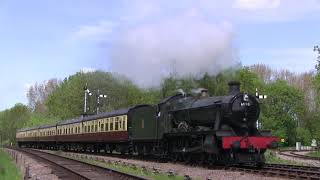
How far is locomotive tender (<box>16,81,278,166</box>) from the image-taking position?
19.6 meters

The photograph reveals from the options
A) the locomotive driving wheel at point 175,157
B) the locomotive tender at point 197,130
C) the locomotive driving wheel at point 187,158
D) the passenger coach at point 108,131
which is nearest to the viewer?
the locomotive tender at point 197,130

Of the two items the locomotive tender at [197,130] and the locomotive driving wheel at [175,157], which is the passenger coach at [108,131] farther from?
the locomotive driving wheel at [175,157]

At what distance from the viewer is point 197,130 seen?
20.7 meters

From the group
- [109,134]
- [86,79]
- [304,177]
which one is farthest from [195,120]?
[86,79]

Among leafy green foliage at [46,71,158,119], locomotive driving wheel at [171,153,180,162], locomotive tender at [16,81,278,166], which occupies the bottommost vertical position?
locomotive driving wheel at [171,153,180,162]

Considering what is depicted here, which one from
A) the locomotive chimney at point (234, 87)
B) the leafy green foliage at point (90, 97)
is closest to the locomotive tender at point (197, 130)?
the locomotive chimney at point (234, 87)

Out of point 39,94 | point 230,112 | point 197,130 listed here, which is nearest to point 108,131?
point 197,130

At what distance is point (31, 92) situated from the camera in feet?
385

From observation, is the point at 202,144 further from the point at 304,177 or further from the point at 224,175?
the point at 304,177

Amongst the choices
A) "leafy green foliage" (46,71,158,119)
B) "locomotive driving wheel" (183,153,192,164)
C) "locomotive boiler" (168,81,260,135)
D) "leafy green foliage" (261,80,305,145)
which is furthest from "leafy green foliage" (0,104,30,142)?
"locomotive boiler" (168,81,260,135)

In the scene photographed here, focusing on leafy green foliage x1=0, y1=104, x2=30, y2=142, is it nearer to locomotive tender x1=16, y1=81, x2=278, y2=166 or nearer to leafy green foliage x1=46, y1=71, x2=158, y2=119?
leafy green foliage x1=46, y1=71, x2=158, y2=119

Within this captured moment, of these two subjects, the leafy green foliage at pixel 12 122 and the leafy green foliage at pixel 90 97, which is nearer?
the leafy green foliage at pixel 90 97

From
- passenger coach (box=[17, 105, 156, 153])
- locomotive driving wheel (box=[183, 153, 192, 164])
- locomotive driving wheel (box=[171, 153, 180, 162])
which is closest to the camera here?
locomotive driving wheel (box=[183, 153, 192, 164])

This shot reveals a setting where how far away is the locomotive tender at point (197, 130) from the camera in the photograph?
19562 millimetres
